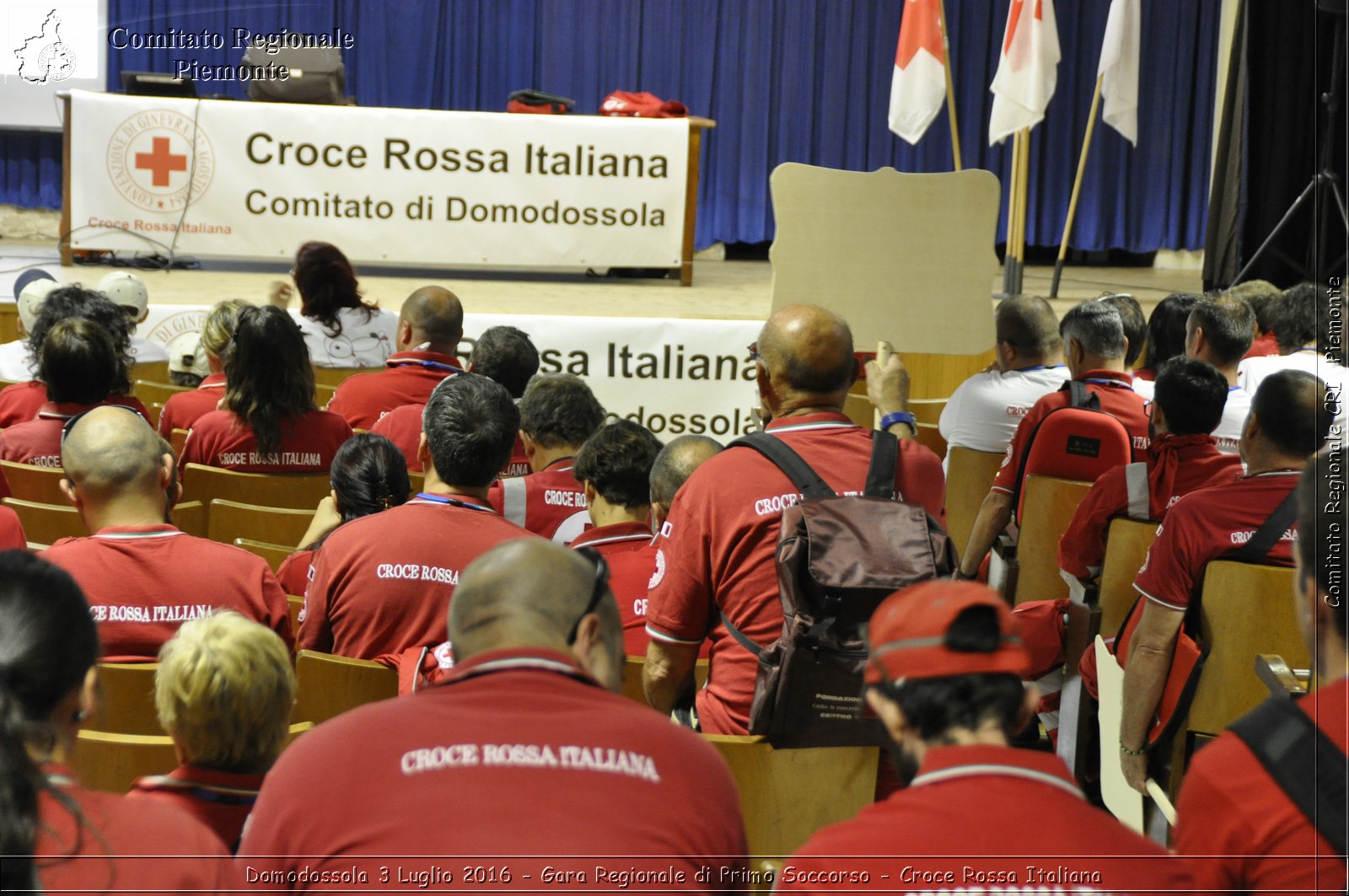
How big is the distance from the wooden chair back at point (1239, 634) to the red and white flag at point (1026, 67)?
5.50m

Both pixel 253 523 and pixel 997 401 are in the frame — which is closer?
pixel 253 523

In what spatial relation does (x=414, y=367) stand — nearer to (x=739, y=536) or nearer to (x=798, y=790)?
(x=739, y=536)

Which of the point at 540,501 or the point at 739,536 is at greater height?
the point at 739,536

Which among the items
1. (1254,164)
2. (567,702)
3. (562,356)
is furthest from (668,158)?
(567,702)

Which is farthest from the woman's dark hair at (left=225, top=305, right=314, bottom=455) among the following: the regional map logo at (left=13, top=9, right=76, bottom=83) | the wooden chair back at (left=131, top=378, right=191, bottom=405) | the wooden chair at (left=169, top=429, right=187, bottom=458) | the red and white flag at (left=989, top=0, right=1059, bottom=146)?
the regional map logo at (left=13, top=9, right=76, bottom=83)

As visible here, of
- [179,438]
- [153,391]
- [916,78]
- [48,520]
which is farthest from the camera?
[916,78]

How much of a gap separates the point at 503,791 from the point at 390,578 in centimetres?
125

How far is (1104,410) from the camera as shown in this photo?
378cm

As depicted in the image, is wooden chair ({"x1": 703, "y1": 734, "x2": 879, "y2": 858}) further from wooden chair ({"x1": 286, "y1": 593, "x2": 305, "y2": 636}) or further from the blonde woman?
wooden chair ({"x1": 286, "y1": 593, "x2": 305, "y2": 636})

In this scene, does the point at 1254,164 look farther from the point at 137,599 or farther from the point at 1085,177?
the point at 137,599

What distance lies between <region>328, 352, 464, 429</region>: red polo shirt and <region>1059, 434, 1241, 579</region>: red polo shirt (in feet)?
6.58

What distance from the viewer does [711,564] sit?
2.33 meters

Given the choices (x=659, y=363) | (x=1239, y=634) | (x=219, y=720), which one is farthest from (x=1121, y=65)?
(x=219, y=720)

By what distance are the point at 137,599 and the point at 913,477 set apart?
4.50ft
